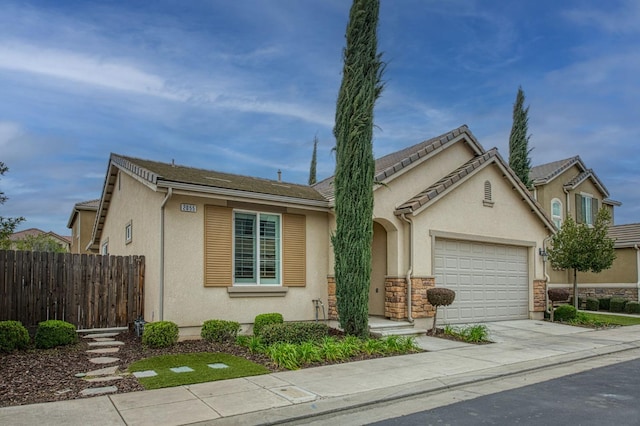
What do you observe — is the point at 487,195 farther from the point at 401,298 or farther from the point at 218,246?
the point at 218,246

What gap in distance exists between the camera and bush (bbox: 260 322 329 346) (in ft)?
31.9

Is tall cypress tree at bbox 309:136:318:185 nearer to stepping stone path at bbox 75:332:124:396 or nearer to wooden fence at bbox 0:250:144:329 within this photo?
wooden fence at bbox 0:250:144:329

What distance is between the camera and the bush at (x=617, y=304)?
2095 centimetres

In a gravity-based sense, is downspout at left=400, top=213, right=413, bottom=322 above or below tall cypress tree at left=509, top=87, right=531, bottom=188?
below

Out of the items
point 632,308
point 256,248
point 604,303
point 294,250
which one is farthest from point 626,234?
point 256,248

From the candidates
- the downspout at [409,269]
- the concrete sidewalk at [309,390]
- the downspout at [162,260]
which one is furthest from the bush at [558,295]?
the downspout at [162,260]

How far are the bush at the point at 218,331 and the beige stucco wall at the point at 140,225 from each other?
1203 mm

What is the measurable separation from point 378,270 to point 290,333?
478cm

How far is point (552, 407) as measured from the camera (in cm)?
618

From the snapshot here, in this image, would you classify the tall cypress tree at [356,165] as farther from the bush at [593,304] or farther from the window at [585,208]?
the window at [585,208]

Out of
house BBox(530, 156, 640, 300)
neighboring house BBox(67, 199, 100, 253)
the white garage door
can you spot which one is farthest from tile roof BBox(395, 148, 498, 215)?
neighboring house BBox(67, 199, 100, 253)

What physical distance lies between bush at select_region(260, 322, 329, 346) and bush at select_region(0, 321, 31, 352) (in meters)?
4.57

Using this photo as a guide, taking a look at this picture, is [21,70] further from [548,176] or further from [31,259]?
[548,176]

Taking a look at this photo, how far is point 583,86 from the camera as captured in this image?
53.8 feet
